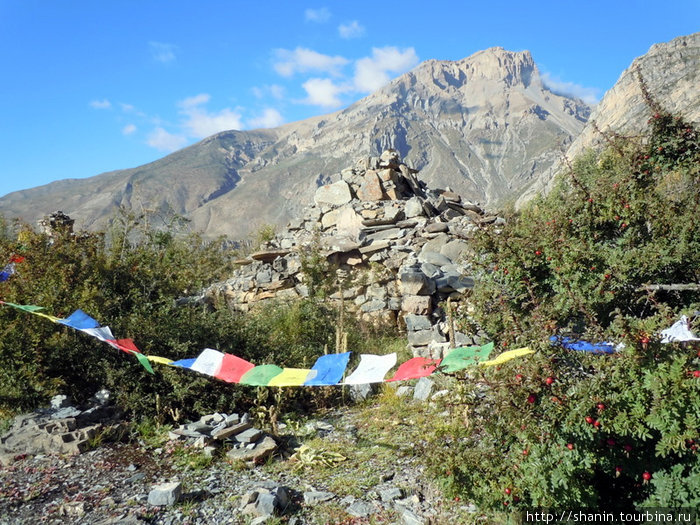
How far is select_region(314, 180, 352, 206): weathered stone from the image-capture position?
14.2m

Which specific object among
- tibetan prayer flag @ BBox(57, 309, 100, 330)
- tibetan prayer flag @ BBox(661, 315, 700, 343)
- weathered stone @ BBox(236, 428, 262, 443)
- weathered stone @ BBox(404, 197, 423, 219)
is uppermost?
weathered stone @ BBox(404, 197, 423, 219)

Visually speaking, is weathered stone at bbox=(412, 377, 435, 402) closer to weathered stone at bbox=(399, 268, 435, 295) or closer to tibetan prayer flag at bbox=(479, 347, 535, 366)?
weathered stone at bbox=(399, 268, 435, 295)

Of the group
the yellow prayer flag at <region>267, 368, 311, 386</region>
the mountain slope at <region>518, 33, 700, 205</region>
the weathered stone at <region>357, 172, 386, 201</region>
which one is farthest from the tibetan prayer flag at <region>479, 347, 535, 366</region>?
the mountain slope at <region>518, 33, 700, 205</region>

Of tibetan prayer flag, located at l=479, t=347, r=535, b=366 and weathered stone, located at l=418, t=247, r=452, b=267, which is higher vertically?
→ weathered stone, located at l=418, t=247, r=452, b=267

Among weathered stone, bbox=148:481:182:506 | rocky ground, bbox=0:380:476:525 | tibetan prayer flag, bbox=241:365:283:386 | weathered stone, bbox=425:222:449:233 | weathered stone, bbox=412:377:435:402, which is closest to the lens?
rocky ground, bbox=0:380:476:525

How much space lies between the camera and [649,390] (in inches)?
110

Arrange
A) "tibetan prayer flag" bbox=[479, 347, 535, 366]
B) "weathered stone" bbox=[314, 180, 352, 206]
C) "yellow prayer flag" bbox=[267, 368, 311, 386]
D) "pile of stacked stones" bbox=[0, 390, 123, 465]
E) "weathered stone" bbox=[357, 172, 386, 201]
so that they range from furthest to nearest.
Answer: "weathered stone" bbox=[314, 180, 352, 206] < "weathered stone" bbox=[357, 172, 386, 201] < "pile of stacked stones" bbox=[0, 390, 123, 465] < "yellow prayer flag" bbox=[267, 368, 311, 386] < "tibetan prayer flag" bbox=[479, 347, 535, 366]

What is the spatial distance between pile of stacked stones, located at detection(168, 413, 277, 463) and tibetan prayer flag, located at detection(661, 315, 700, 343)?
395 cm

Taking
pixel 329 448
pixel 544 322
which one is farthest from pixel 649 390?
pixel 329 448

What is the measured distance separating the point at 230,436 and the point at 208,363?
91 cm

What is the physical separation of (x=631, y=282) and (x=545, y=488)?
2.53 metres

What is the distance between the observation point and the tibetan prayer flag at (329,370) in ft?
14.1

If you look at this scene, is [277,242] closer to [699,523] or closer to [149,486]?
Result: [149,486]

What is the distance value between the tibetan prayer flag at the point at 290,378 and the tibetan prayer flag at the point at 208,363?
3.03 feet
